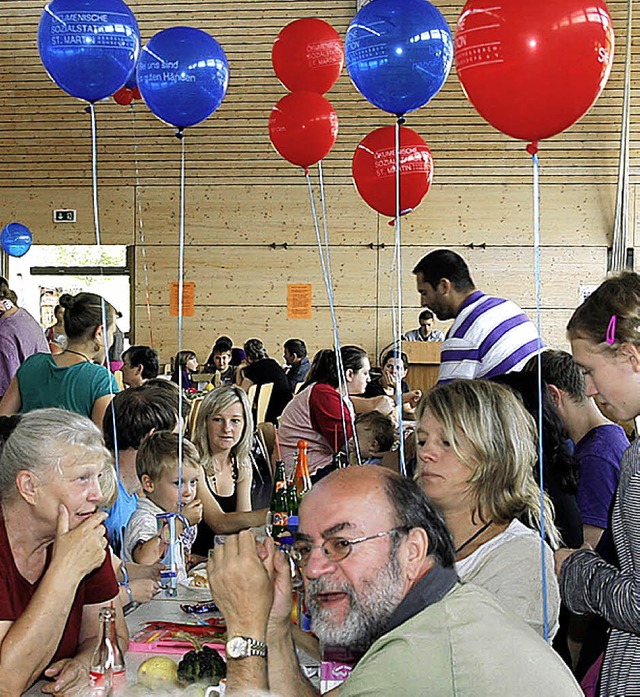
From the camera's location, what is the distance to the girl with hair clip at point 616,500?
6.56ft

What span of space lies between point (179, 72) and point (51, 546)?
2.53 meters

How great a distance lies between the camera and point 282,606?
178 cm

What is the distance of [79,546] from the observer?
6.64ft

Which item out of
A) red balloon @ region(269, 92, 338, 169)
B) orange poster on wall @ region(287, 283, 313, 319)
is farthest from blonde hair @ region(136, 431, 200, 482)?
orange poster on wall @ region(287, 283, 313, 319)

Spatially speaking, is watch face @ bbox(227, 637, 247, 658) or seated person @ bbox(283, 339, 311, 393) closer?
watch face @ bbox(227, 637, 247, 658)

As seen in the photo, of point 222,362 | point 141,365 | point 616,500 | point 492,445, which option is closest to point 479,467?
point 492,445

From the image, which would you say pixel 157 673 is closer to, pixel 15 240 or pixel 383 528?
pixel 383 528

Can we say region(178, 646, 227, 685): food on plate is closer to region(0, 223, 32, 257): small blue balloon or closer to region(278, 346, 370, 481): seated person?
region(278, 346, 370, 481): seated person

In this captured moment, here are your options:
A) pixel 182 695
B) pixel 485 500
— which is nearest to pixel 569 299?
pixel 485 500

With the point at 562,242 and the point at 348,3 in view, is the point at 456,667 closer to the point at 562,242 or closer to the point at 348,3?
the point at 348,3

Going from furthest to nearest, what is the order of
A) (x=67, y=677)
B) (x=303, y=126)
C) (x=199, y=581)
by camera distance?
(x=303, y=126) < (x=199, y=581) < (x=67, y=677)

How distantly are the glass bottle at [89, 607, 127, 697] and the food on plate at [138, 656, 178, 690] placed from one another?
49 mm

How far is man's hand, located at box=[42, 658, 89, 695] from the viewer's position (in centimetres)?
189

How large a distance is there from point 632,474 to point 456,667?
0.91m
